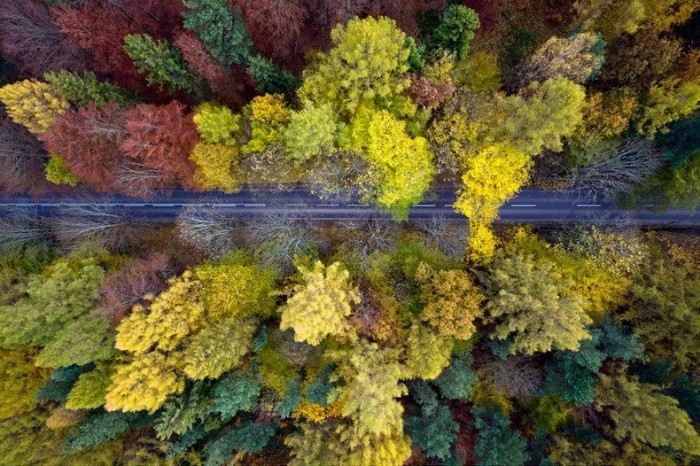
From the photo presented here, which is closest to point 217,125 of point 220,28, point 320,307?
point 220,28

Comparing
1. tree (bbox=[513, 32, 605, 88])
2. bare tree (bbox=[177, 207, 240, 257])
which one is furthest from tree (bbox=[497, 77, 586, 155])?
bare tree (bbox=[177, 207, 240, 257])

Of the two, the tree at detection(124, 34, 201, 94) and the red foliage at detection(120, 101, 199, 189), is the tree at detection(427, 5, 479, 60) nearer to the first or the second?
the tree at detection(124, 34, 201, 94)

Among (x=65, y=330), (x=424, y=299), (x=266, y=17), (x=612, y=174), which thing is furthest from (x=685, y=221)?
(x=65, y=330)

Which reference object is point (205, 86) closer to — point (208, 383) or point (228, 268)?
point (228, 268)

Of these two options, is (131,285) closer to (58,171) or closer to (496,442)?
(58,171)

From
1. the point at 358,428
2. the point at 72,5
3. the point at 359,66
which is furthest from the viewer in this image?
the point at 72,5

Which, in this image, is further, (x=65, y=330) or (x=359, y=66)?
(x=65, y=330)
